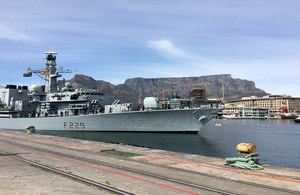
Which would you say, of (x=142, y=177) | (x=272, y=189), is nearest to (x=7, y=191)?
(x=142, y=177)

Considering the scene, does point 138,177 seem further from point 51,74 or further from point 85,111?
point 51,74

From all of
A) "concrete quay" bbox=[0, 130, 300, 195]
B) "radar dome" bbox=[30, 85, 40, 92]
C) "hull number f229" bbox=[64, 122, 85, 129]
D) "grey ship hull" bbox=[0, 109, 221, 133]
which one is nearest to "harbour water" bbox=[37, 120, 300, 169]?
"grey ship hull" bbox=[0, 109, 221, 133]

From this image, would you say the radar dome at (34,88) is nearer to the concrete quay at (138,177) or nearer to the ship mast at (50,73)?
the ship mast at (50,73)

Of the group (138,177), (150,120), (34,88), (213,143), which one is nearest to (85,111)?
(150,120)

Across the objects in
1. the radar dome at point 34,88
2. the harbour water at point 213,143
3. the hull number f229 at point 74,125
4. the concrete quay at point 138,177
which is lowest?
the harbour water at point 213,143

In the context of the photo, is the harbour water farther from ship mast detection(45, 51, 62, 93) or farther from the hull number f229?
ship mast detection(45, 51, 62, 93)

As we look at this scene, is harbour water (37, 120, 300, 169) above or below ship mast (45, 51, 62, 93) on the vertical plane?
below

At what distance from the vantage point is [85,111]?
44469mm

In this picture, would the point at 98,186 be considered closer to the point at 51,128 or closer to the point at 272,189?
the point at 272,189

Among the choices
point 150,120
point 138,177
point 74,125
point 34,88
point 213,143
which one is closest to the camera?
point 138,177

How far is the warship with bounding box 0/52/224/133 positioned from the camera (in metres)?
38.5

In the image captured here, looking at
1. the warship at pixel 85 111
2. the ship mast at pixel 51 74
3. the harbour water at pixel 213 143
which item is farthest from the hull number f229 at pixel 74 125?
the ship mast at pixel 51 74

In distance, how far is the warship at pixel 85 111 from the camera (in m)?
38.5

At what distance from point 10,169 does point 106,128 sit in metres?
30.3
